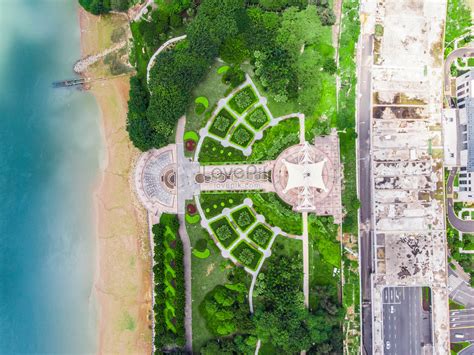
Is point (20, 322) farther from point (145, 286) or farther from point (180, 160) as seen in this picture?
point (180, 160)

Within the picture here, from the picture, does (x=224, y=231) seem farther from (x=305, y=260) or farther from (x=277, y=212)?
(x=305, y=260)

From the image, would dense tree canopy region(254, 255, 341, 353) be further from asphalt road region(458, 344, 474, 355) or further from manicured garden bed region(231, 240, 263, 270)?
asphalt road region(458, 344, 474, 355)

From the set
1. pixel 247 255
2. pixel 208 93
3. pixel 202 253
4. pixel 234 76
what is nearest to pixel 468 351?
pixel 247 255

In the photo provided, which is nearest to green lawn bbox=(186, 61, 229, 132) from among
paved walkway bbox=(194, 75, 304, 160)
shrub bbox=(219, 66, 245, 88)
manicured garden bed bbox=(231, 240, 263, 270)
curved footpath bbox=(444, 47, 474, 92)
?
paved walkway bbox=(194, 75, 304, 160)

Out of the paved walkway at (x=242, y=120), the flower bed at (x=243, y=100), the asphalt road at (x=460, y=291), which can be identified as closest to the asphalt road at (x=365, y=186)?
the paved walkway at (x=242, y=120)

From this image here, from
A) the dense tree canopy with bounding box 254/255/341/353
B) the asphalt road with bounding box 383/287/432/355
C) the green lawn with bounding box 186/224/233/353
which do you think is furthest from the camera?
the green lawn with bounding box 186/224/233/353

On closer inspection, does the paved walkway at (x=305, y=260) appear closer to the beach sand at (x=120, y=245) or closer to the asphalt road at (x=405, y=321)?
the asphalt road at (x=405, y=321)

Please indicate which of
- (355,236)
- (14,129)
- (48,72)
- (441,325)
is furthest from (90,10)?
(441,325)
